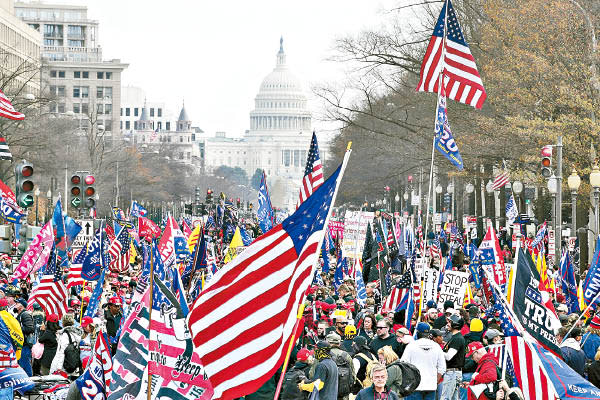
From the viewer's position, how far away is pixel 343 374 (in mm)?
12102

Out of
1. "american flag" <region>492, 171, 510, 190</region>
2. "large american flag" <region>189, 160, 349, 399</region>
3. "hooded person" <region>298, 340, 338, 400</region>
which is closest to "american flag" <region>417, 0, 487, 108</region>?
"hooded person" <region>298, 340, 338, 400</region>

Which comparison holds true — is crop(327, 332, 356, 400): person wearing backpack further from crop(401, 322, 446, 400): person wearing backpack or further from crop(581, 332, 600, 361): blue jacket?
crop(581, 332, 600, 361): blue jacket

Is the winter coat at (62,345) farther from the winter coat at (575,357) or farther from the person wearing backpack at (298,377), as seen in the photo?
the winter coat at (575,357)

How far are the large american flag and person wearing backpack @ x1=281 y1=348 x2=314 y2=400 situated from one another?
3234 millimetres

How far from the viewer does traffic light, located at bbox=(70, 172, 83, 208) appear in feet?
76.3

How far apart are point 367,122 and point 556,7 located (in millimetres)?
23912

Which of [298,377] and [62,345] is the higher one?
[298,377]

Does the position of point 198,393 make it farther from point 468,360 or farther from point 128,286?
point 128,286

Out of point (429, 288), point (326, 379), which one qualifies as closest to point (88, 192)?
point (429, 288)

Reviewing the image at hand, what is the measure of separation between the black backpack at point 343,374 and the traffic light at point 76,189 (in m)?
11.9

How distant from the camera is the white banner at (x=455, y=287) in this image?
18.3 m

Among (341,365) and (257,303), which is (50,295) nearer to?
(341,365)

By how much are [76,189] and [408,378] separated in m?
12.5

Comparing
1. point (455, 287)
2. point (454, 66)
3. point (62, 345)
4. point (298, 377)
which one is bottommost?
point (62, 345)
